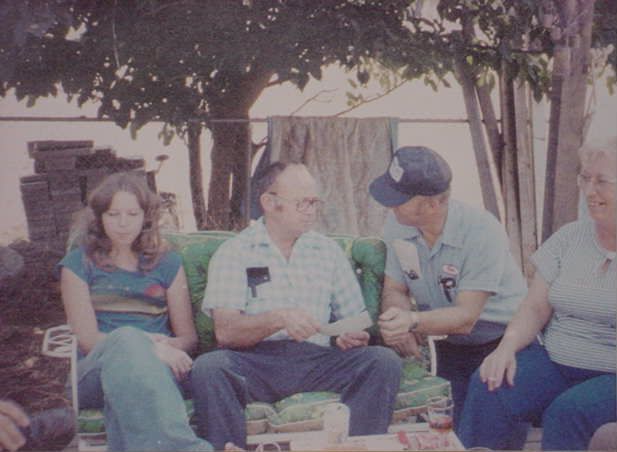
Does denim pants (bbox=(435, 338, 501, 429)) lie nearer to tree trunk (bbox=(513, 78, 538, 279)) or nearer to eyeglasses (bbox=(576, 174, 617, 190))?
eyeglasses (bbox=(576, 174, 617, 190))

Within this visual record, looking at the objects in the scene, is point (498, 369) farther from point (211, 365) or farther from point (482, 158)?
point (482, 158)

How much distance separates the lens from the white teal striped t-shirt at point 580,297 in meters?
2.52

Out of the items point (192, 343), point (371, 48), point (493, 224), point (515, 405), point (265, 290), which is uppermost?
point (371, 48)

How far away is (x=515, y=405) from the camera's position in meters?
2.54

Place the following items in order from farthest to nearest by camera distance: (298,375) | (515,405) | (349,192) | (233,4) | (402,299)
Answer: (349,192), (233,4), (402,299), (298,375), (515,405)

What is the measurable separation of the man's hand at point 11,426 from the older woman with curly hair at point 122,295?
0.20 m

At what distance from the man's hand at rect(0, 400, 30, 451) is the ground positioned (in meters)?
0.69

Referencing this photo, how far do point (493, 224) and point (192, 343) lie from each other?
46.8 inches

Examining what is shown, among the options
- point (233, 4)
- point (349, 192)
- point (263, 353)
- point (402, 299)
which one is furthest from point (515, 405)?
point (233, 4)

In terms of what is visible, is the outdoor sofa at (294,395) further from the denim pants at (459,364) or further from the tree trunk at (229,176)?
the tree trunk at (229,176)

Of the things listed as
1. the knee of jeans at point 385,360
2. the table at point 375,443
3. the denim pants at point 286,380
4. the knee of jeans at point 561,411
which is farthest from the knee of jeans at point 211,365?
the knee of jeans at point 561,411

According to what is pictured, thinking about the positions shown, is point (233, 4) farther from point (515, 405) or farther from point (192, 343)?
point (515, 405)

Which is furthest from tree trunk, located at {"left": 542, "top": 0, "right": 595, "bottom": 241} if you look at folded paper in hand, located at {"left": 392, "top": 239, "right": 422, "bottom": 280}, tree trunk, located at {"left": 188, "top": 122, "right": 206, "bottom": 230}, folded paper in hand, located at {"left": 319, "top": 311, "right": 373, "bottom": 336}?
tree trunk, located at {"left": 188, "top": 122, "right": 206, "bottom": 230}

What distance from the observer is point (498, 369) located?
254 centimetres
